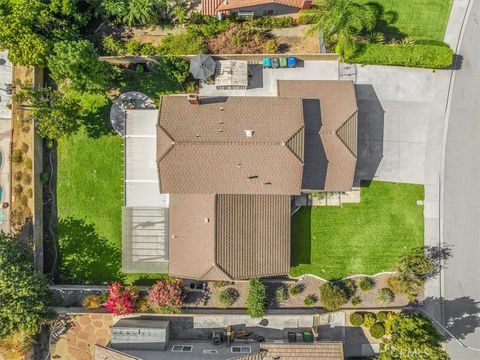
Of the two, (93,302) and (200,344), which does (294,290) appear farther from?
(93,302)

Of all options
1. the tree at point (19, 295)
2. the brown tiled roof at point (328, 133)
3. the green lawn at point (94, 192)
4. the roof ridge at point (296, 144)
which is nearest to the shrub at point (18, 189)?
the green lawn at point (94, 192)

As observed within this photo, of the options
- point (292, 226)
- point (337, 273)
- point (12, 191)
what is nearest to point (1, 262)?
point (12, 191)

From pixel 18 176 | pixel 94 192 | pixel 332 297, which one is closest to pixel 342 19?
pixel 332 297

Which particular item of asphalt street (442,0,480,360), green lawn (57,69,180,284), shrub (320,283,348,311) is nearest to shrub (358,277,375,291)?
shrub (320,283,348,311)

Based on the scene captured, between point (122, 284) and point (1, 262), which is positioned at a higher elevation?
point (1, 262)

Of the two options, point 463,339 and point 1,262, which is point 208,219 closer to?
point 1,262

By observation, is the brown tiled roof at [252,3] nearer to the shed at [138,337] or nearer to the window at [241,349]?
the shed at [138,337]

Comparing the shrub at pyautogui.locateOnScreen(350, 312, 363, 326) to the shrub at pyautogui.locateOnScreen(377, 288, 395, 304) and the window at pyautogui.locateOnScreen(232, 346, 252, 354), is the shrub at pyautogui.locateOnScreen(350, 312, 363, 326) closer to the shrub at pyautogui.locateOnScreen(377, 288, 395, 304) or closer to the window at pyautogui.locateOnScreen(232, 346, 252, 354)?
the shrub at pyautogui.locateOnScreen(377, 288, 395, 304)

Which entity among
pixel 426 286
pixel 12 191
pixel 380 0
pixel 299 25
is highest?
pixel 380 0
